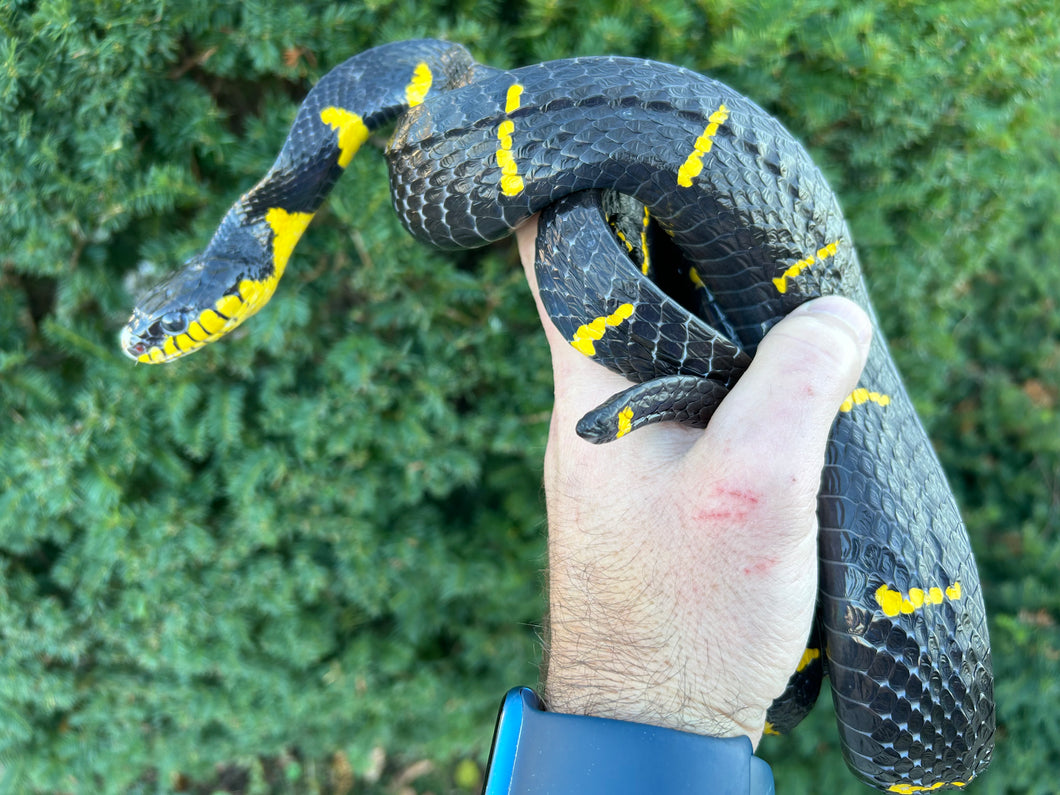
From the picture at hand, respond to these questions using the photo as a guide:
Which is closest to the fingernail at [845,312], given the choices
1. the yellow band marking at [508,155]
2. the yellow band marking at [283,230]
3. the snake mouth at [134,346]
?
the yellow band marking at [508,155]

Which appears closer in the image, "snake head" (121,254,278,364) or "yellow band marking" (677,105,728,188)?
"yellow band marking" (677,105,728,188)

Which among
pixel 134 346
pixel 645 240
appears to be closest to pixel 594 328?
pixel 645 240

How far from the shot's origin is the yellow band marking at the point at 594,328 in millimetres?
1683

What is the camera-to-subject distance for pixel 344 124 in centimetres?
182

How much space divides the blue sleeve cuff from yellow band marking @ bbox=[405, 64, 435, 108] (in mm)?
1508

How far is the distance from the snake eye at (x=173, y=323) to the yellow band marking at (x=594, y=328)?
1065 mm

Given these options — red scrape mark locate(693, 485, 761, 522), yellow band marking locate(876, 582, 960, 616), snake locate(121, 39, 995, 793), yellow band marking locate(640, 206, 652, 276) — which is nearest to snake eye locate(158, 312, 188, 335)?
snake locate(121, 39, 995, 793)

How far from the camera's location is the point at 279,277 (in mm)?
2094

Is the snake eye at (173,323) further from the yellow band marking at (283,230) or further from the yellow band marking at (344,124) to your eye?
the yellow band marking at (344,124)

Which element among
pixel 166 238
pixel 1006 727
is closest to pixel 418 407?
pixel 166 238

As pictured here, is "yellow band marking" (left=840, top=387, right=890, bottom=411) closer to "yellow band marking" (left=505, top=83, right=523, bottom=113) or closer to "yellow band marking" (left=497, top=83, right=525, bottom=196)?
"yellow band marking" (left=497, top=83, right=525, bottom=196)

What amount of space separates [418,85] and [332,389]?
1065 mm

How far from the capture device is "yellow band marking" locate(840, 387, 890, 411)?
1.82 meters

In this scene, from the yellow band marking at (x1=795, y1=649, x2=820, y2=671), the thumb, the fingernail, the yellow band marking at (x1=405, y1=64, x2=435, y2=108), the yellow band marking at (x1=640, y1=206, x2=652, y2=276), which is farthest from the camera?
the yellow band marking at (x1=795, y1=649, x2=820, y2=671)
